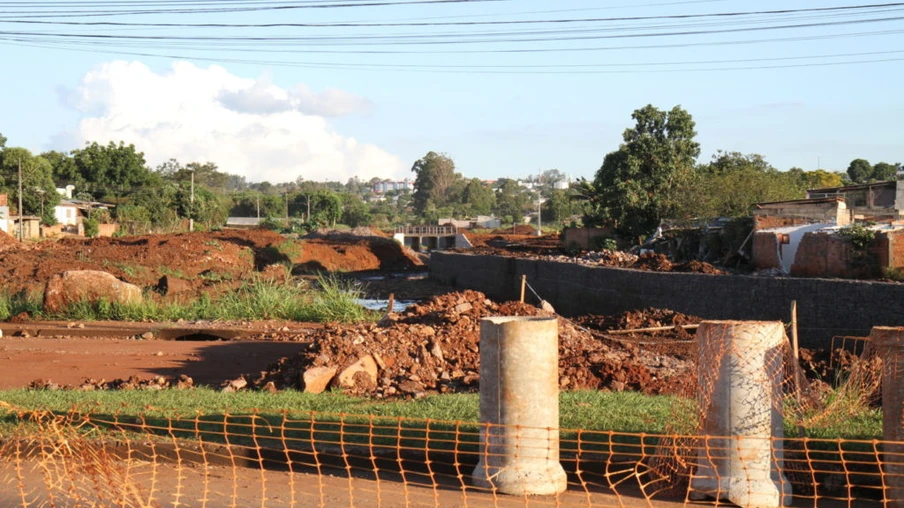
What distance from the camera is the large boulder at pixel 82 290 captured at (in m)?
24.5

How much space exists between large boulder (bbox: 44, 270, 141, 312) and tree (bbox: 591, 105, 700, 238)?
24217mm

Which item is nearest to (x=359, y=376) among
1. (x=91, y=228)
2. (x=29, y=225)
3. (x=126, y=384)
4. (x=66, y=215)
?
(x=126, y=384)

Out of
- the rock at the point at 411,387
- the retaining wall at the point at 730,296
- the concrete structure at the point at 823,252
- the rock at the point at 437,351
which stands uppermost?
the concrete structure at the point at 823,252

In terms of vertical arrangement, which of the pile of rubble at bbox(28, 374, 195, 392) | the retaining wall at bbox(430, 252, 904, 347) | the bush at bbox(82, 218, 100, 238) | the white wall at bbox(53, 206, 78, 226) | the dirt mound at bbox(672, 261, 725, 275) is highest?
the white wall at bbox(53, 206, 78, 226)

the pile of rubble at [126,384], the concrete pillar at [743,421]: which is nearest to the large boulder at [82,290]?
the pile of rubble at [126,384]

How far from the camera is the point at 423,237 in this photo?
273 ft

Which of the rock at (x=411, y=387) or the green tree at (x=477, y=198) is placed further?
the green tree at (x=477, y=198)

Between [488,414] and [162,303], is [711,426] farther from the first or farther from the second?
[162,303]

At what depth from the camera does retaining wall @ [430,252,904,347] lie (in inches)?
613

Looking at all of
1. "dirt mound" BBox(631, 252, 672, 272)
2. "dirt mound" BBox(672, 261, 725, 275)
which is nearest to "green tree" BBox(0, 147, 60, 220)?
"dirt mound" BBox(631, 252, 672, 272)

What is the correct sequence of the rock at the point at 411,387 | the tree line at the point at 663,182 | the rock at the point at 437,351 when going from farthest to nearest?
the tree line at the point at 663,182 < the rock at the point at 437,351 < the rock at the point at 411,387

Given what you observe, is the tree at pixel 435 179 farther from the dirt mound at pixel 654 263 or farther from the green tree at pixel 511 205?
the dirt mound at pixel 654 263

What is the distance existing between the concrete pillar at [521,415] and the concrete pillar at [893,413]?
229 centimetres

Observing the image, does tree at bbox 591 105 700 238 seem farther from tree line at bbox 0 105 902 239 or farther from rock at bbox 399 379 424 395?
rock at bbox 399 379 424 395
